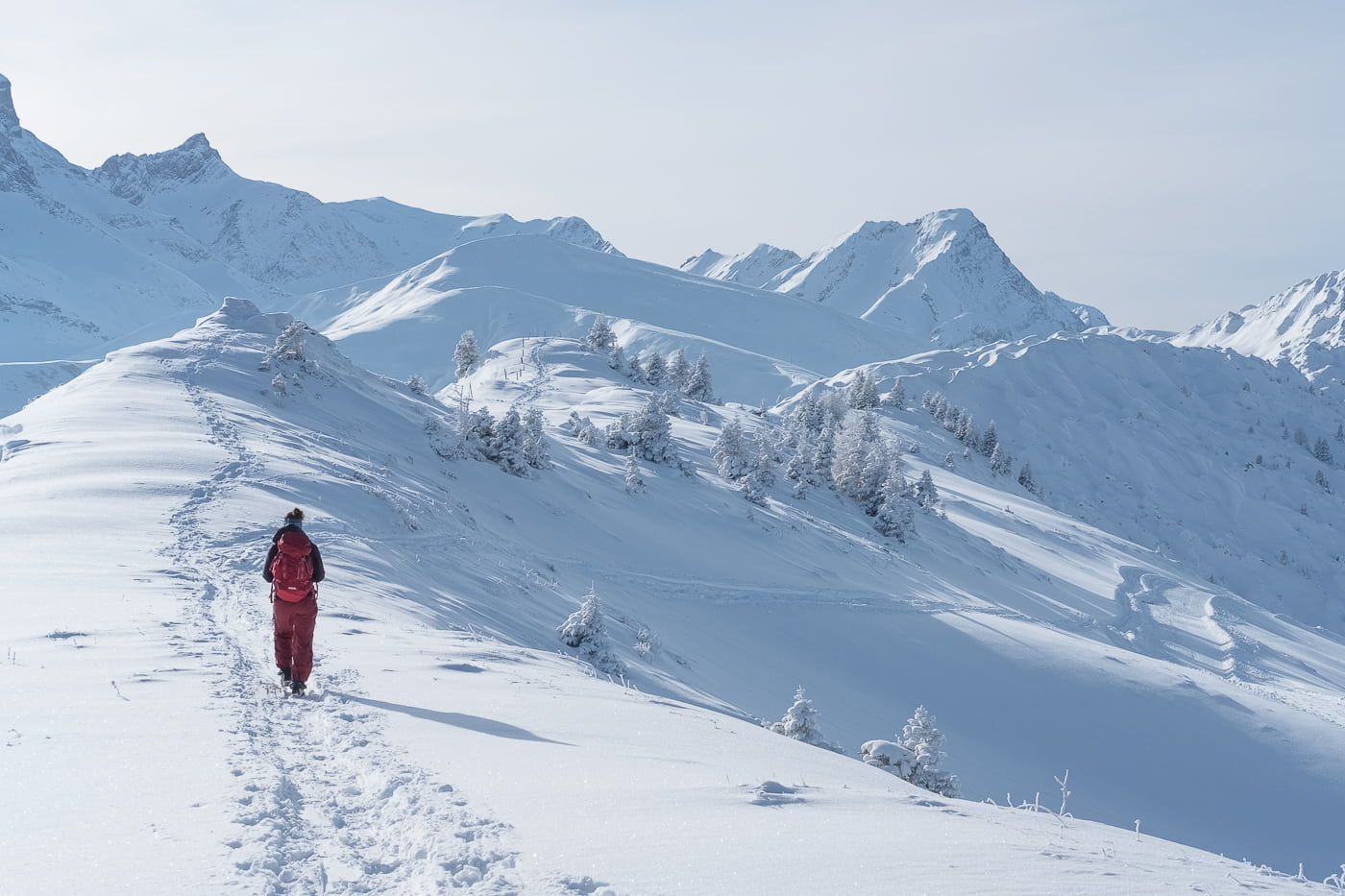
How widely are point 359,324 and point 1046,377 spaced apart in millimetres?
126248

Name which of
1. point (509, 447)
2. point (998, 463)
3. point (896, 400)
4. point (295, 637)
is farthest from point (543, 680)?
point (896, 400)

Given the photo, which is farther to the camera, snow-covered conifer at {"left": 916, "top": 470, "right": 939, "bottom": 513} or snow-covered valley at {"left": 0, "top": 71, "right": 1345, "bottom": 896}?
snow-covered conifer at {"left": 916, "top": 470, "right": 939, "bottom": 513}

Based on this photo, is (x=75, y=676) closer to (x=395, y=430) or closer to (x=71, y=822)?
(x=71, y=822)

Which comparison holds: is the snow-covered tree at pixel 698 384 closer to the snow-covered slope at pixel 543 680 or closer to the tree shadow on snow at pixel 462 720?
the snow-covered slope at pixel 543 680

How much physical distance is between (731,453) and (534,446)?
14163 mm

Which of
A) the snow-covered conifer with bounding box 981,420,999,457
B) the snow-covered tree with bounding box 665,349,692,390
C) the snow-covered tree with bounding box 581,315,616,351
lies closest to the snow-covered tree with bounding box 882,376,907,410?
the snow-covered conifer with bounding box 981,420,999,457

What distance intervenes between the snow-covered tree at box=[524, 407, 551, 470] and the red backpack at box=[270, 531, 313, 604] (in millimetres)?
24619

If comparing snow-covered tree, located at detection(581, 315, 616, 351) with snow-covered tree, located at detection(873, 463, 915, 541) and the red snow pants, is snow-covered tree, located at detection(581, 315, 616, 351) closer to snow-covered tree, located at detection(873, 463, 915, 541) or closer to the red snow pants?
snow-covered tree, located at detection(873, 463, 915, 541)

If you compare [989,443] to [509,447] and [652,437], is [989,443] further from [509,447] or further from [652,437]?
[509,447]

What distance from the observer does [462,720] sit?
339 inches

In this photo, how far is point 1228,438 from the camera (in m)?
134

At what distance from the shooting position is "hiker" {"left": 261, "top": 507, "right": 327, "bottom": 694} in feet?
30.5

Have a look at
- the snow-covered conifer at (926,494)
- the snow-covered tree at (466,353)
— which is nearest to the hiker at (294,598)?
the snow-covered conifer at (926,494)

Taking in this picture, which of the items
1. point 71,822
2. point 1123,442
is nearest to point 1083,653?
point 71,822
